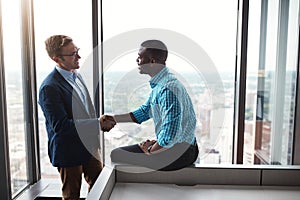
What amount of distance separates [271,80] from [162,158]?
1301 millimetres

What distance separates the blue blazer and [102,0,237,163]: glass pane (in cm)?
27

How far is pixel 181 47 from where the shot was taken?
84.0 inches

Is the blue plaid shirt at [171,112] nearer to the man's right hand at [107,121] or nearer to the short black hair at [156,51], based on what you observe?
the short black hair at [156,51]

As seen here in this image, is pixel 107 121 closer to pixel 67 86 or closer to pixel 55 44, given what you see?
pixel 67 86

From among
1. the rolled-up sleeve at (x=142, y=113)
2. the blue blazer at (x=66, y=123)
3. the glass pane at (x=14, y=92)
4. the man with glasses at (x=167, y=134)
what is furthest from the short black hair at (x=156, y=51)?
the glass pane at (x=14, y=92)

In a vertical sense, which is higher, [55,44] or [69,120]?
[55,44]

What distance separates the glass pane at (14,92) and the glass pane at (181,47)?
640 millimetres

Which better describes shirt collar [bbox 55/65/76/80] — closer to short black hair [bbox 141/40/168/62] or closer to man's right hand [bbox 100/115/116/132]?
man's right hand [bbox 100/115/116/132]

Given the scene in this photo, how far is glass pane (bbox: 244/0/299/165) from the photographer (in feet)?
7.11

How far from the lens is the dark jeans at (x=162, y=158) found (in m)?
1.35

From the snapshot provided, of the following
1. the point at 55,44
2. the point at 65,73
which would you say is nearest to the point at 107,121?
the point at 65,73

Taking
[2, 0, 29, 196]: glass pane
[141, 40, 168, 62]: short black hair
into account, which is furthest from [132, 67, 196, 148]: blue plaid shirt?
[2, 0, 29, 196]: glass pane

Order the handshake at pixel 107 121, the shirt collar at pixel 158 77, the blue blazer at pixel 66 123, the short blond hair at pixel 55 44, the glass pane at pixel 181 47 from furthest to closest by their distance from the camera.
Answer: the glass pane at pixel 181 47
the handshake at pixel 107 121
the short blond hair at pixel 55 44
the blue blazer at pixel 66 123
the shirt collar at pixel 158 77

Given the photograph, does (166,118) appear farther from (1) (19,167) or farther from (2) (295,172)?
(1) (19,167)
